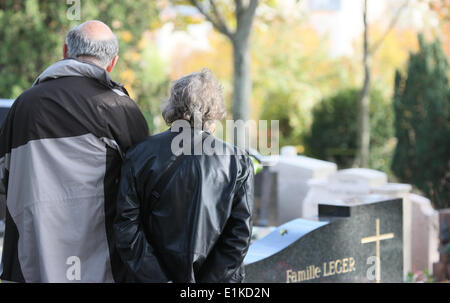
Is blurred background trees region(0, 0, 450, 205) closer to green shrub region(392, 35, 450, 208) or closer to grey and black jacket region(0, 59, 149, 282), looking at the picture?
green shrub region(392, 35, 450, 208)

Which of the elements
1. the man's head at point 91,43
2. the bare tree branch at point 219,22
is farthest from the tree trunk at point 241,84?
the man's head at point 91,43

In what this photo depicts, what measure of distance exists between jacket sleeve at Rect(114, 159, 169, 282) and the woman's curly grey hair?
1.01ft

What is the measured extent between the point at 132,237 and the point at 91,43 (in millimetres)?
887

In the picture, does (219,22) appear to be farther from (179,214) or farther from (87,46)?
(179,214)

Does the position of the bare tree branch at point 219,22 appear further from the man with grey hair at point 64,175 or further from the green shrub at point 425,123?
the man with grey hair at point 64,175

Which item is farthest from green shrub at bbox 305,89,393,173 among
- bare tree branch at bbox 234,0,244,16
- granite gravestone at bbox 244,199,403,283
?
granite gravestone at bbox 244,199,403,283

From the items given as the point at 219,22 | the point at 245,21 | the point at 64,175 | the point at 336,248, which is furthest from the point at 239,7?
the point at 64,175

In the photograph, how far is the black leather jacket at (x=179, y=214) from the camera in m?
2.59

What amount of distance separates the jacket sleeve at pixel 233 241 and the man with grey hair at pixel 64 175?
15.6 inches

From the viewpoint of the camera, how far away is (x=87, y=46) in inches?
108

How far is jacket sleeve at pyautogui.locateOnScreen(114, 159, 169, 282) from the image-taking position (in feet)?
8.46

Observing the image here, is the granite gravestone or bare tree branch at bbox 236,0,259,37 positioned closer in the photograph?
the granite gravestone

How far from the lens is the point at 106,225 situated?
2705 mm
